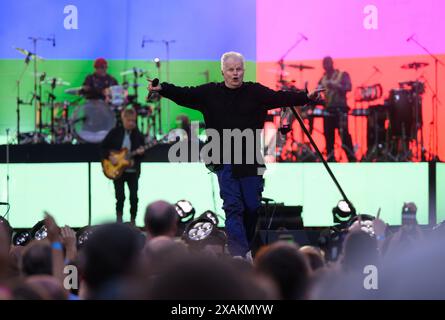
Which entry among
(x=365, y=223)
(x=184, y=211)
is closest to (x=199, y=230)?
(x=365, y=223)

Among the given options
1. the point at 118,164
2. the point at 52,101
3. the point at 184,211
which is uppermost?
the point at 52,101

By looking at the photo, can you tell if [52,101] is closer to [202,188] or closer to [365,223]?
[202,188]

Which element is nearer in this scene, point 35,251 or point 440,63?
point 35,251

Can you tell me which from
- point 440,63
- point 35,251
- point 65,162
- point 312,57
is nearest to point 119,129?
point 65,162

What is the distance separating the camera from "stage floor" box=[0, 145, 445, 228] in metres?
12.2

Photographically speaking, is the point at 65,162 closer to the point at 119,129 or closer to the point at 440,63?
Result: the point at 119,129

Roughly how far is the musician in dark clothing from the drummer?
373 cm

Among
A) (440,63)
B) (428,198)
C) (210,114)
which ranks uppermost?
(440,63)

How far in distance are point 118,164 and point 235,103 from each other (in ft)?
17.4

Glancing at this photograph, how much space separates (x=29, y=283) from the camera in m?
2.79

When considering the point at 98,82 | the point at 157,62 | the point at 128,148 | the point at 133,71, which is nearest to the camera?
the point at 128,148

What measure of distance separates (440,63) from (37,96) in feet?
22.8

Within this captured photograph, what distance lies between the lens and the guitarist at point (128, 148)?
1218cm

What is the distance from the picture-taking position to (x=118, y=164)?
12312 mm
